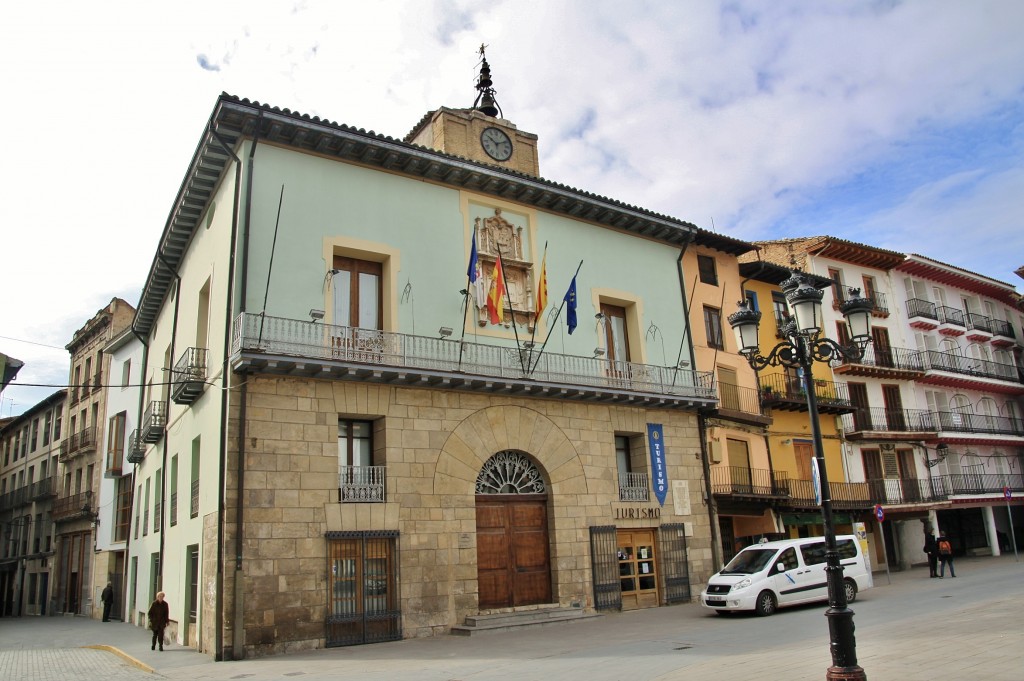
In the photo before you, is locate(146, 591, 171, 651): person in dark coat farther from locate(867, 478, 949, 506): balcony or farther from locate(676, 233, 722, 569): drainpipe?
locate(867, 478, 949, 506): balcony

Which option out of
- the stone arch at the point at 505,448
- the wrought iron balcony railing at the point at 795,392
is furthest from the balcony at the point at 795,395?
the stone arch at the point at 505,448

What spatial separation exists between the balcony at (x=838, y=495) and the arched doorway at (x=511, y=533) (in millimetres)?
11025

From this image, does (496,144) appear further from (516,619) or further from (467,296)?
(516,619)

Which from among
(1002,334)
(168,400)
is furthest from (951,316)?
(168,400)

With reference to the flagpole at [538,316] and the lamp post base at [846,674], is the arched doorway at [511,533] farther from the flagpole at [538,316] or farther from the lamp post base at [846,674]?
the lamp post base at [846,674]

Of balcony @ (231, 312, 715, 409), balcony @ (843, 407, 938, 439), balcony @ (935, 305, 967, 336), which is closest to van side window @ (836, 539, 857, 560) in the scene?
balcony @ (231, 312, 715, 409)

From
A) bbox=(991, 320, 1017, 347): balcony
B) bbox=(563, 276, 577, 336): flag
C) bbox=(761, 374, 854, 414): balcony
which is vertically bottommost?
bbox=(761, 374, 854, 414): balcony

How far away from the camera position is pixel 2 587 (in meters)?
47.9

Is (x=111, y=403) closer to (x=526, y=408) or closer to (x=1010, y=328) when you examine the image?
(x=526, y=408)

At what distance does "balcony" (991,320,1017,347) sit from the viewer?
4119cm

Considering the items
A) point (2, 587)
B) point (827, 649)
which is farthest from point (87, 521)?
point (827, 649)

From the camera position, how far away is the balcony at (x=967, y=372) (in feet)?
119

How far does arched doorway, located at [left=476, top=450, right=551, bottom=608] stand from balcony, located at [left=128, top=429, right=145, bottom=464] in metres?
13.7

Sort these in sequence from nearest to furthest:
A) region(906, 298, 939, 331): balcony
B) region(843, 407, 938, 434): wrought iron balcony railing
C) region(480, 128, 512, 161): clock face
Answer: region(480, 128, 512, 161): clock face, region(843, 407, 938, 434): wrought iron balcony railing, region(906, 298, 939, 331): balcony
